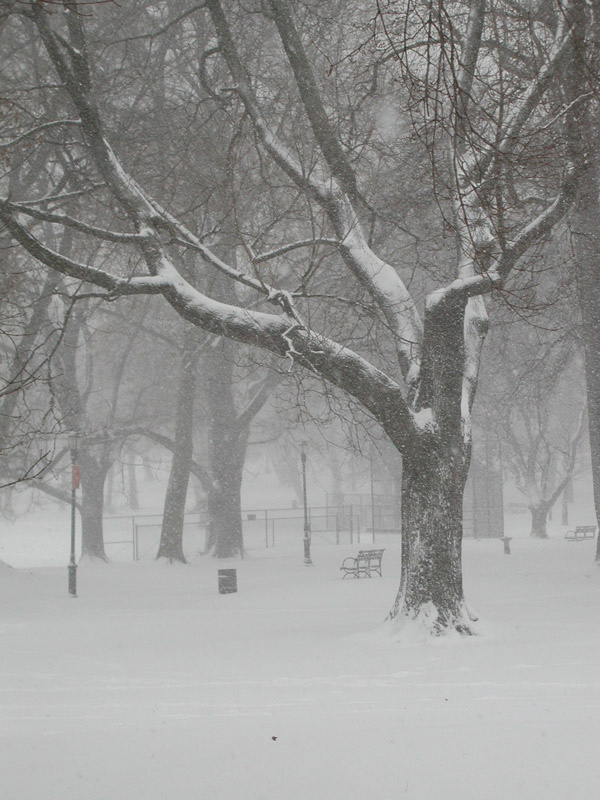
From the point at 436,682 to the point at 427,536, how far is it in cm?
219

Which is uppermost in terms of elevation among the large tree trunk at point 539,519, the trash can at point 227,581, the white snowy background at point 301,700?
the large tree trunk at point 539,519

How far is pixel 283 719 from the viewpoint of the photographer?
26.5ft

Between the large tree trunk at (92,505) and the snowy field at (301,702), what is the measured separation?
11.9 meters

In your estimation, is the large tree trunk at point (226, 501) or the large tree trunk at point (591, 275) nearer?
the large tree trunk at point (591, 275)

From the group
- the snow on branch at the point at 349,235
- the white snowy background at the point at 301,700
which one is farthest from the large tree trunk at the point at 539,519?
the snow on branch at the point at 349,235

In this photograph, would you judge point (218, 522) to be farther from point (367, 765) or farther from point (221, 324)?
point (367, 765)

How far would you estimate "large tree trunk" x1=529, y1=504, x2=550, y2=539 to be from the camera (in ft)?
122

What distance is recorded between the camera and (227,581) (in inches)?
770

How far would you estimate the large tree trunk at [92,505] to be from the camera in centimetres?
2895

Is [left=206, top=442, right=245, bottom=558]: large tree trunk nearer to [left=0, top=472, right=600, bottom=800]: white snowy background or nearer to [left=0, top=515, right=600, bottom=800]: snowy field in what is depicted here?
[left=0, top=472, right=600, bottom=800]: white snowy background

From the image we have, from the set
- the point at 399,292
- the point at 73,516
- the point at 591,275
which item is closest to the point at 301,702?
the point at 399,292

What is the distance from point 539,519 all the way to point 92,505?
61.3 feet

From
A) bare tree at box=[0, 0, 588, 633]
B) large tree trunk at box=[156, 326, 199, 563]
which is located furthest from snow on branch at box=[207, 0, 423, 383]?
large tree trunk at box=[156, 326, 199, 563]

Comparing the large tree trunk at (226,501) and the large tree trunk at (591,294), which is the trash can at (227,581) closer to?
the large tree trunk at (591,294)
